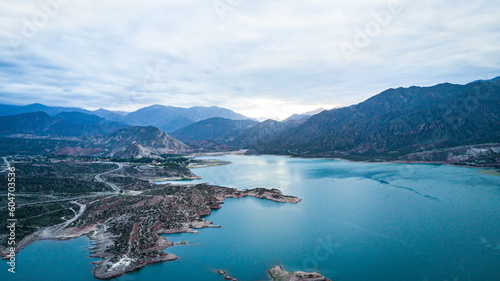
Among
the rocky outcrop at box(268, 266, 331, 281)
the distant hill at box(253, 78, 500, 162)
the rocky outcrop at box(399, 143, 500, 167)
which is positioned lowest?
the rocky outcrop at box(268, 266, 331, 281)

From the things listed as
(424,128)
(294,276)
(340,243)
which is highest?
(424,128)

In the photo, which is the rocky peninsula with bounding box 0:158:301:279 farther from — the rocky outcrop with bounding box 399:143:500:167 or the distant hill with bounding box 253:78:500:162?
the distant hill with bounding box 253:78:500:162

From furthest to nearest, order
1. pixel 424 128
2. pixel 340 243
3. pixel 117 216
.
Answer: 1. pixel 424 128
2. pixel 117 216
3. pixel 340 243

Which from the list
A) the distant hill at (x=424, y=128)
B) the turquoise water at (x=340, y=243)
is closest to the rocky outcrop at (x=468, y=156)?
the distant hill at (x=424, y=128)

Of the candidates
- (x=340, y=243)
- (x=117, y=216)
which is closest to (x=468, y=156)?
(x=340, y=243)

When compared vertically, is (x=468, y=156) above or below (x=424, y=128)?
below

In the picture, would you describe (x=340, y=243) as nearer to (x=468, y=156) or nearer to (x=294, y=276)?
(x=294, y=276)

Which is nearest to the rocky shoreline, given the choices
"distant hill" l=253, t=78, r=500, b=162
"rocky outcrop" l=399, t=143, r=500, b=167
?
"rocky outcrop" l=399, t=143, r=500, b=167
